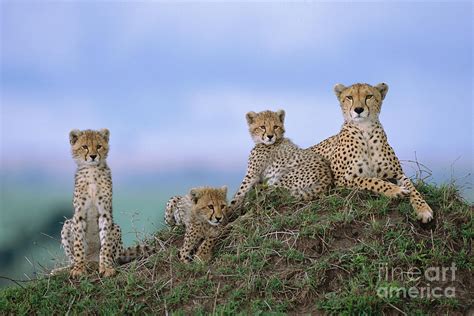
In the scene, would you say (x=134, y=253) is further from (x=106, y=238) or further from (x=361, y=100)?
(x=361, y=100)

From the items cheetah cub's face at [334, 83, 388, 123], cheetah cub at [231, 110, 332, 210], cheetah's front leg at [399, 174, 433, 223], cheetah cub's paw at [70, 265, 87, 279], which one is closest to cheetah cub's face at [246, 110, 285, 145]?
cheetah cub at [231, 110, 332, 210]

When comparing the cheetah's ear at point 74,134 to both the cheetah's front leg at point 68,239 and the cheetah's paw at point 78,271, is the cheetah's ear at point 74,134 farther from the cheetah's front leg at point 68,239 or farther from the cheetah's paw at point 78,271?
the cheetah's paw at point 78,271

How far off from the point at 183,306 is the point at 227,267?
2.04ft

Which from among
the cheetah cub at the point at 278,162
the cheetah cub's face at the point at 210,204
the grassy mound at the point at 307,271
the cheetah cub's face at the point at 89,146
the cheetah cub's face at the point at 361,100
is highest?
the cheetah cub's face at the point at 361,100

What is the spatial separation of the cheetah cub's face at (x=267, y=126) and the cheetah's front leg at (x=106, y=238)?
2053 mm

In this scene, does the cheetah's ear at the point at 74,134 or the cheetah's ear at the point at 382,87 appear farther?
the cheetah's ear at the point at 382,87

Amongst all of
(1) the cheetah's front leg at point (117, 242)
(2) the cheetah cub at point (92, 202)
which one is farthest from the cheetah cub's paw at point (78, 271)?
(1) the cheetah's front leg at point (117, 242)

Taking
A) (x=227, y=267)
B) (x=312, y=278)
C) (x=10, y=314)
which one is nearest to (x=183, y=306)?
(x=227, y=267)

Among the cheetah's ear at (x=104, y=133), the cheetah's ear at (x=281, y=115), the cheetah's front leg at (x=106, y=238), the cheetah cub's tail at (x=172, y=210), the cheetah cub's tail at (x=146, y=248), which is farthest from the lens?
the cheetah's ear at (x=281, y=115)

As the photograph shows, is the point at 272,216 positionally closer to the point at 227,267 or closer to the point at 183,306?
the point at 227,267

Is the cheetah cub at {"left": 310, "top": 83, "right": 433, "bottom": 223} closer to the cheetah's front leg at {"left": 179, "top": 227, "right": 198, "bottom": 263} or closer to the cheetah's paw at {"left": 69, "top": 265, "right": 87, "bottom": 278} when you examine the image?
the cheetah's front leg at {"left": 179, "top": 227, "right": 198, "bottom": 263}

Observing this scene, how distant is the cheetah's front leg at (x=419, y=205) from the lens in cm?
893

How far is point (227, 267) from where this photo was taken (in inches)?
342

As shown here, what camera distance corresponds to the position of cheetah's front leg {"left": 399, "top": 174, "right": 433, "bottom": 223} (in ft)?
29.3
